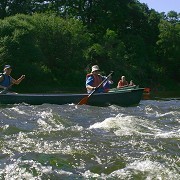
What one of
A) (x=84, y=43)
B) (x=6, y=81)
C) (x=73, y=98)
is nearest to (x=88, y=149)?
(x=73, y=98)

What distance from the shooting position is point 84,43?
136 ft

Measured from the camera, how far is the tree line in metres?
35.3

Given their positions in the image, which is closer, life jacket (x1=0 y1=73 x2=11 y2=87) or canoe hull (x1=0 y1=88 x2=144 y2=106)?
canoe hull (x1=0 y1=88 x2=144 y2=106)

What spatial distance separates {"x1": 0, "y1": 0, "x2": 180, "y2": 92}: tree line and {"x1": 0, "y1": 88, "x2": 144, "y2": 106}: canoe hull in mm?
17850

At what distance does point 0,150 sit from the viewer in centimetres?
753

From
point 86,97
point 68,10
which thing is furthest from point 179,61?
point 86,97

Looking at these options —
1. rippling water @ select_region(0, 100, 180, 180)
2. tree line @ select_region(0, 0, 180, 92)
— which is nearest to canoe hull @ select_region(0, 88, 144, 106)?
rippling water @ select_region(0, 100, 180, 180)

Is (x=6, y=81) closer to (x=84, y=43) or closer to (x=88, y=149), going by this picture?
(x=88, y=149)

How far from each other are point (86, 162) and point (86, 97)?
31.5ft

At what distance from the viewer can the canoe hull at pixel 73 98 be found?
16016 mm

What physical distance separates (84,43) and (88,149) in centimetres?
3406

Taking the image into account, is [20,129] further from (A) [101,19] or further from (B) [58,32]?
(A) [101,19]

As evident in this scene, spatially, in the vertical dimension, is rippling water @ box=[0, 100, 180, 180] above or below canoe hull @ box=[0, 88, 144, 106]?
below

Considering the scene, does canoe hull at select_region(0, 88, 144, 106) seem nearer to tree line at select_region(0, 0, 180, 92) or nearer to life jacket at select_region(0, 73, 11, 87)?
life jacket at select_region(0, 73, 11, 87)
